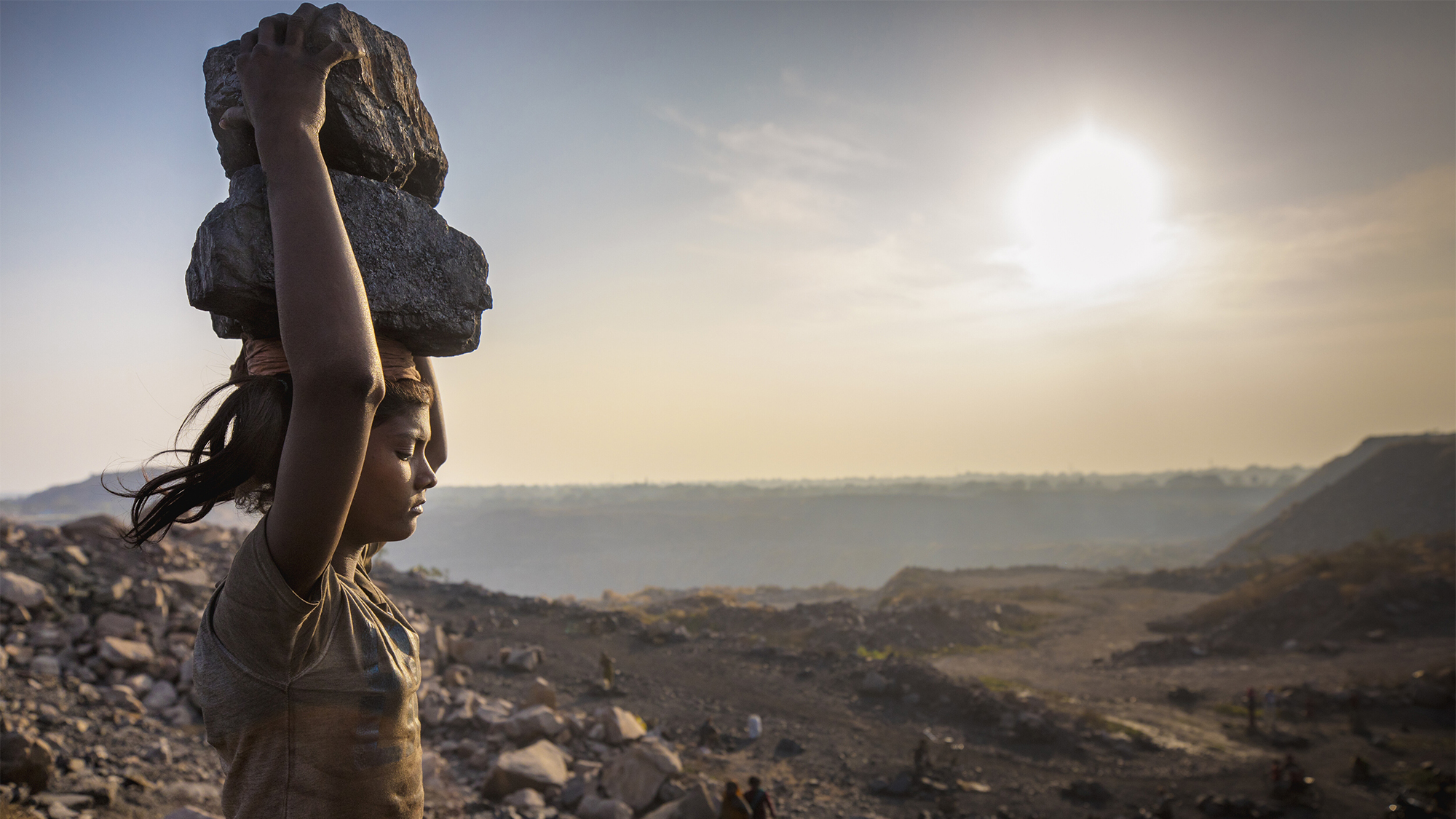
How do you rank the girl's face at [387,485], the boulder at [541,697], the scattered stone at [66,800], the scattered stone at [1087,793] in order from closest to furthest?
the girl's face at [387,485]
the scattered stone at [66,800]
the scattered stone at [1087,793]
the boulder at [541,697]

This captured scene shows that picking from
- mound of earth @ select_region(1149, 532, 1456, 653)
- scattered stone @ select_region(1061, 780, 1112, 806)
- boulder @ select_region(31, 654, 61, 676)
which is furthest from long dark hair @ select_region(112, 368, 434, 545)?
mound of earth @ select_region(1149, 532, 1456, 653)

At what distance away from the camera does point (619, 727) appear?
29.7 feet

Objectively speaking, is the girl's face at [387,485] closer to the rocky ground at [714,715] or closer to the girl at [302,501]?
the girl at [302,501]

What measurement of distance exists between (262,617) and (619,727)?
8.80 meters

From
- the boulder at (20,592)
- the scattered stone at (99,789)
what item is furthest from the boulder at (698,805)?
the boulder at (20,592)

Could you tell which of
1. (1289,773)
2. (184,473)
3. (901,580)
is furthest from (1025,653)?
(184,473)

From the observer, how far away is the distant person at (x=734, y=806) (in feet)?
21.1

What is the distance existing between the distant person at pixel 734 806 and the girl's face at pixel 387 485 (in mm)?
6028

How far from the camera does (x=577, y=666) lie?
13844 mm

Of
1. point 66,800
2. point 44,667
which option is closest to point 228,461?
point 66,800

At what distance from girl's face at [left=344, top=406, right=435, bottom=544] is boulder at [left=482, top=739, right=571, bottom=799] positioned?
658 cm

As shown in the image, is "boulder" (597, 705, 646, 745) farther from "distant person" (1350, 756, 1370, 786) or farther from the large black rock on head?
"distant person" (1350, 756, 1370, 786)

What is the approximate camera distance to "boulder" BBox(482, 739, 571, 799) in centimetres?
691

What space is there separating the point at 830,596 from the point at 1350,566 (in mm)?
23861
